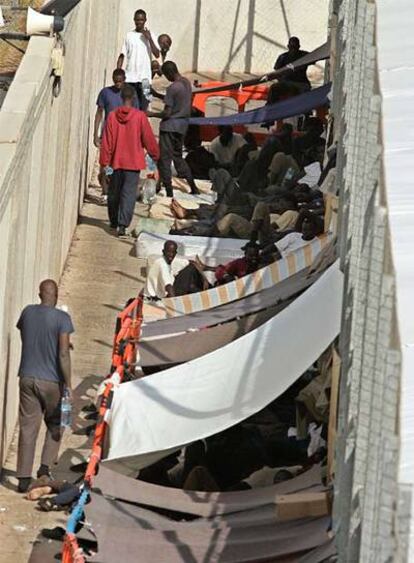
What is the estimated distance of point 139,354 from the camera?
15.0m

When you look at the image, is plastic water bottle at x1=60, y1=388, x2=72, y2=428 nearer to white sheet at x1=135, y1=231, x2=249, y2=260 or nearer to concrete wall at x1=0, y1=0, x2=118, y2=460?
concrete wall at x1=0, y1=0, x2=118, y2=460

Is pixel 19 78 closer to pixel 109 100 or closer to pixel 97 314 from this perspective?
pixel 97 314

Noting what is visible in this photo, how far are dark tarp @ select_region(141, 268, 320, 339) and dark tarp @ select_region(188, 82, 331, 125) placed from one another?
7.62 meters

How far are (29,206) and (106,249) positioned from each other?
422 centimetres

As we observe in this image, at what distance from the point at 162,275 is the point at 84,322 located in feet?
2.92

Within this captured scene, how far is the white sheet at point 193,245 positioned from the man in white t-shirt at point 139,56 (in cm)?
372

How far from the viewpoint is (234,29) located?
2766 cm

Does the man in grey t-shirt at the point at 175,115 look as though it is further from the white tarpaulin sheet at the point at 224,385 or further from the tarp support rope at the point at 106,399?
the white tarpaulin sheet at the point at 224,385

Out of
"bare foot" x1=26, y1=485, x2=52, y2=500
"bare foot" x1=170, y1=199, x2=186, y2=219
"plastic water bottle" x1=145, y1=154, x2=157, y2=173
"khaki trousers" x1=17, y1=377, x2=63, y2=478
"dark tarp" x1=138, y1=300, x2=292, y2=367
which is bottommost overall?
"bare foot" x1=26, y1=485, x2=52, y2=500

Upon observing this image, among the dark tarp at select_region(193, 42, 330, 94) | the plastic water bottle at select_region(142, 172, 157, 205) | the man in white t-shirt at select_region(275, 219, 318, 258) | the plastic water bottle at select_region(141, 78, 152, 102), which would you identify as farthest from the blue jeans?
the dark tarp at select_region(193, 42, 330, 94)

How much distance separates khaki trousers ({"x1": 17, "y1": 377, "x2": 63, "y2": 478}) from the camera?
14.5m

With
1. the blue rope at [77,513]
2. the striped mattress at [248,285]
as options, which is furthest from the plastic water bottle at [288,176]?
the blue rope at [77,513]

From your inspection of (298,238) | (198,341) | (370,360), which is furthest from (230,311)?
(370,360)

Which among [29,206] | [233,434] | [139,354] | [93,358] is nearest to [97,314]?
[93,358]
